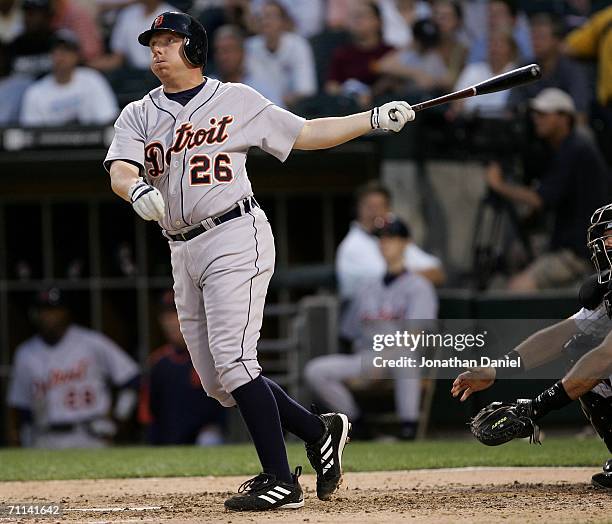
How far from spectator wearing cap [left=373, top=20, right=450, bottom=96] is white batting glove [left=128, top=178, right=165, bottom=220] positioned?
5608 mm

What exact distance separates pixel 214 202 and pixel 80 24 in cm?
667

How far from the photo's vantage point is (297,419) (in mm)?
4109

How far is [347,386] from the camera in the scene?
7410 mm

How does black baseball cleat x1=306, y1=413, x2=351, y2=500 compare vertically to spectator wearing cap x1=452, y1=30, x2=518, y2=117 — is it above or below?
below

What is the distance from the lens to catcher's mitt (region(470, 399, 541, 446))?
13.1 feet

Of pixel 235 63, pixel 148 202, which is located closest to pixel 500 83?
pixel 148 202

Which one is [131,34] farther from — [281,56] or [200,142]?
[200,142]

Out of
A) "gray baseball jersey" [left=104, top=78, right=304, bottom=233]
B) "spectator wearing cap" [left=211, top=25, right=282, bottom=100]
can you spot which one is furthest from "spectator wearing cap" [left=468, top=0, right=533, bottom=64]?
"gray baseball jersey" [left=104, top=78, right=304, bottom=233]

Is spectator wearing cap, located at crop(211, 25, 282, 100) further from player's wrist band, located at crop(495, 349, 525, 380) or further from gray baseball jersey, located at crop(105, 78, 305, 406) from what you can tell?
player's wrist band, located at crop(495, 349, 525, 380)

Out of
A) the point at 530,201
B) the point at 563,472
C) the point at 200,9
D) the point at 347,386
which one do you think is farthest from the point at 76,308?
the point at 563,472

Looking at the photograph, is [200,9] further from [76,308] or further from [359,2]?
[76,308]

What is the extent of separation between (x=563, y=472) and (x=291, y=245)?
17.5 ft

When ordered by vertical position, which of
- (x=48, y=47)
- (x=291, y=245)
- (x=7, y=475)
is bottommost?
(x=7, y=475)

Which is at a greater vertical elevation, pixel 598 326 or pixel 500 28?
pixel 500 28
